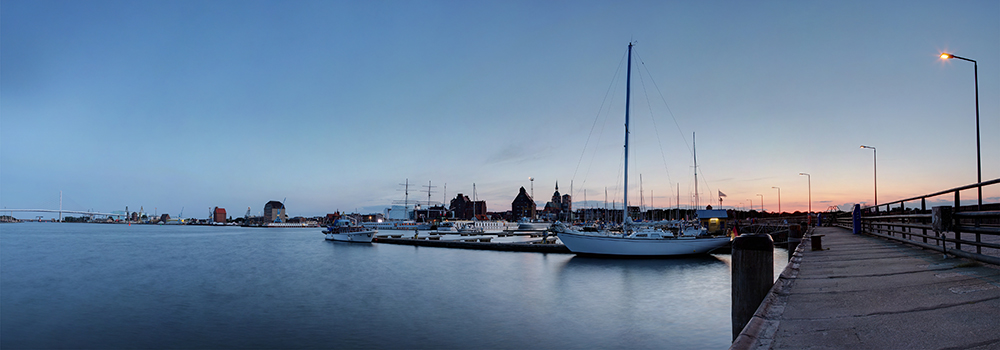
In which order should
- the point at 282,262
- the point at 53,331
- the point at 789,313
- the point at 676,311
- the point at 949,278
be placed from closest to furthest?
the point at 789,313, the point at 949,278, the point at 53,331, the point at 676,311, the point at 282,262

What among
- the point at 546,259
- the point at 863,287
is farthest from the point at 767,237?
the point at 546,259

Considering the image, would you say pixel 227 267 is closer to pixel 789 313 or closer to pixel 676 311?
pixel 676 311

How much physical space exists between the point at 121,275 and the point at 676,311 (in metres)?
41.3

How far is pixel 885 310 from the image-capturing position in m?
5.32

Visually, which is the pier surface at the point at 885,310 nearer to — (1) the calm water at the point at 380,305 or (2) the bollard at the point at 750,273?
(2) the bollard at the point at 750,273

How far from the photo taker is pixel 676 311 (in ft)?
70.0

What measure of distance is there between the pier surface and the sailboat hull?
28806 mm

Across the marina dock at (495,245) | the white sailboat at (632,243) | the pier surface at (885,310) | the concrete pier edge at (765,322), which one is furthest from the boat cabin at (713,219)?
the concrete pier edge at (765,322)

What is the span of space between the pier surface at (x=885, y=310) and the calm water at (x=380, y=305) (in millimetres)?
8658

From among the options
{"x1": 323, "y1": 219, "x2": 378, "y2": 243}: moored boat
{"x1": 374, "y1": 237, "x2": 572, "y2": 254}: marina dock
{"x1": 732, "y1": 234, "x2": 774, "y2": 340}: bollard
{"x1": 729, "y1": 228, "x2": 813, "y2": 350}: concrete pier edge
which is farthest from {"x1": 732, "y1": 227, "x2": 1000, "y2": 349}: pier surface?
{"x1": 323, "y1": 219, "x2": 378, "y2": 243}: moored boat

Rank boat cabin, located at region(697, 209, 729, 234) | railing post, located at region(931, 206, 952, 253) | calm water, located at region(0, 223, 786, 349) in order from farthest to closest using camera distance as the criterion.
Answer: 1. boat cabin, located at region(697, 209, 729, 234)
2. calm water, located at region(0, 223, 786, 349)
3. railing post, located at region(931, 206, 952, 253)

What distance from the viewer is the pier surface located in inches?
162

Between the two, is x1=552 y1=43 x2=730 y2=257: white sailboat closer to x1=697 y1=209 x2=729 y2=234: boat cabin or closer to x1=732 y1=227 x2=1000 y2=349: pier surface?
x1=732 y1=227 x2=1000 y2=349: pier surface

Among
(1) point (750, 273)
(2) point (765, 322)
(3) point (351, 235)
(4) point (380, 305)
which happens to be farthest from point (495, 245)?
(2) point (765, 322)
